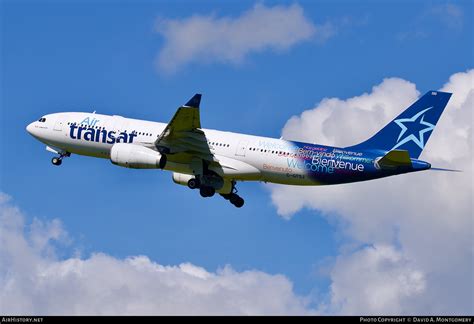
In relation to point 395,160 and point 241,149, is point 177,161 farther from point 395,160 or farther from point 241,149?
point 395,160

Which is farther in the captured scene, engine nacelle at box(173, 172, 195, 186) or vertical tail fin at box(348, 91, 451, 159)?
engine nacelle at box(173, 172, 195, 186)

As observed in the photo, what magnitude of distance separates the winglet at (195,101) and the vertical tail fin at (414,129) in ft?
35.3

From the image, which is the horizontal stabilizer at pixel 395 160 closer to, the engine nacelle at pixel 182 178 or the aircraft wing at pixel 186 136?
the aircraft wing at pixel 186 136

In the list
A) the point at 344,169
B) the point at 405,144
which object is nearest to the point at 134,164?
the point at 344,169

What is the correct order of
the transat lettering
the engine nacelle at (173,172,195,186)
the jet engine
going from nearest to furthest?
the transat lettering < the jet engine < the engine nacelle at (173,172,195,186)

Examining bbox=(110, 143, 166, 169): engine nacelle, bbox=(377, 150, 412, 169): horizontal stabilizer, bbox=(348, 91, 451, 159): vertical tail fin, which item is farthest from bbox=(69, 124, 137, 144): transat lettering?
bbox=(377, 150, 412, 169): horizontal stabilizer

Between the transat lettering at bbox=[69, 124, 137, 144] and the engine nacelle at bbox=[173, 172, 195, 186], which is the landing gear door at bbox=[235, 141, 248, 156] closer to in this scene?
the engine nacelle at bbox=[173, 172, 195, 186]

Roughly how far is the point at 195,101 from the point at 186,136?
408 cm

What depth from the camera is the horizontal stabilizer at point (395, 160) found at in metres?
55.5

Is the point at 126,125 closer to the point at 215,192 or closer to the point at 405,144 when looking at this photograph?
the point at 215,192

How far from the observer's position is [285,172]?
59.4 m

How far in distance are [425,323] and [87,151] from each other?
107 feet

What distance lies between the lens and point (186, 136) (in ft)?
195

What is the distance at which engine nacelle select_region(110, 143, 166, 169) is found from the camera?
2340 inches
